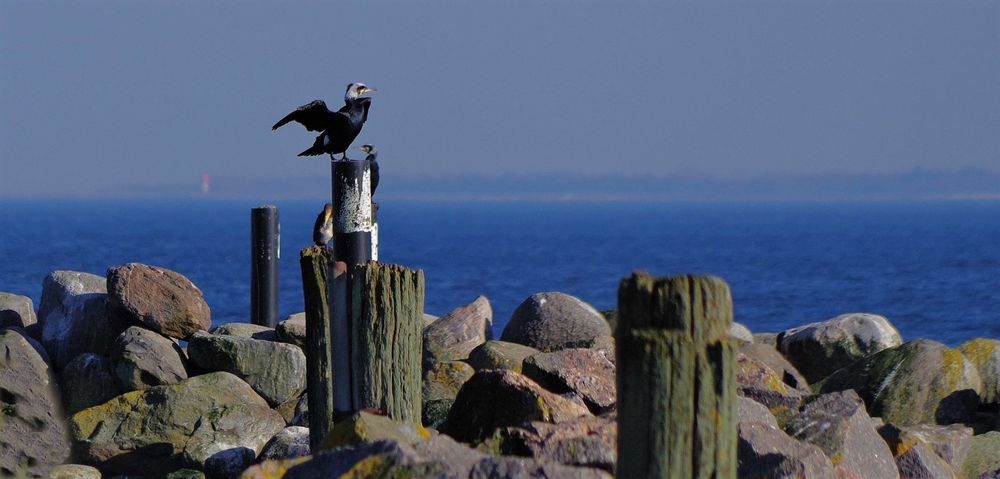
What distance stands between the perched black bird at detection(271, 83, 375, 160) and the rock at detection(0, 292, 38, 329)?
543 centimetres

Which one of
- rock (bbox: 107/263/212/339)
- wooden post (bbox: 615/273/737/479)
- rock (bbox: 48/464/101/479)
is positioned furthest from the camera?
rock (bbox: 107/263/212/339)

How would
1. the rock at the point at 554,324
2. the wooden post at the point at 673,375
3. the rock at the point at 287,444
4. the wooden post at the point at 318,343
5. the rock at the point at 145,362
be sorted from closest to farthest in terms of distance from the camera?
the wooden post at the point at 673,375
the wooden post at the point at 318,343
the rock at the point at 287,444
the rock at the point at 145,362
the rock at the point at 554,324

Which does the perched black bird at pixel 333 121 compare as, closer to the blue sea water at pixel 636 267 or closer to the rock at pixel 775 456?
the rock at pixel 775 456

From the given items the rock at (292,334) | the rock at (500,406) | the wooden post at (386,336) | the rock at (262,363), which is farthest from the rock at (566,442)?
the rock at (292,334)

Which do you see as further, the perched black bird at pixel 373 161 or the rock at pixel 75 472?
the perched black bird at pixel 373 161

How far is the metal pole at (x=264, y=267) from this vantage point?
1593cm

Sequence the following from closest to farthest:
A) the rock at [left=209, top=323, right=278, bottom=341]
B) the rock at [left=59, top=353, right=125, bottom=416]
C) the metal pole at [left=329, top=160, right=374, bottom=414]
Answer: the metal pole at [left=329, top=160, right=374, bottom=414] < the rock at [left=59, top=353, right=125, bottom=416] < the rock at [left=209, top=323, right=278, bottom=341]

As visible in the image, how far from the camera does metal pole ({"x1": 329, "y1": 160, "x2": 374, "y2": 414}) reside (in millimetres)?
9242

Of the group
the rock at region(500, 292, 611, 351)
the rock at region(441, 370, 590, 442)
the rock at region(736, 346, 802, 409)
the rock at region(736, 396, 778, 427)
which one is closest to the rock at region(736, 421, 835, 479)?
the rock at region(736, 396, 778, 427)

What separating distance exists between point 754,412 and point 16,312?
29.2 feet

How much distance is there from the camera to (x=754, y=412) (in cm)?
955

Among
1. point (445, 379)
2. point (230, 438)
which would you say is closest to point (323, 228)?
point (445, 379)

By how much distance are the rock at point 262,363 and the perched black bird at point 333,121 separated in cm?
227

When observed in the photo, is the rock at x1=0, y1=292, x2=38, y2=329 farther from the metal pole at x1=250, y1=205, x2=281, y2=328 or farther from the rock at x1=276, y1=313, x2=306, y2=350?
the rock at x1=276, y1=313, x2=306, y2=350
